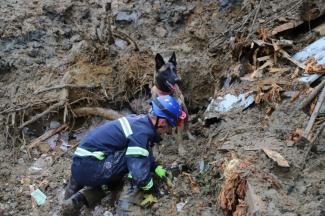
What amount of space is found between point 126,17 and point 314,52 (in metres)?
4.01

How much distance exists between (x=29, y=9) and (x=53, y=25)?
603 millimetres

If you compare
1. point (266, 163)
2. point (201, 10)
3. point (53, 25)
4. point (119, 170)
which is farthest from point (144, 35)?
point (266, 163)

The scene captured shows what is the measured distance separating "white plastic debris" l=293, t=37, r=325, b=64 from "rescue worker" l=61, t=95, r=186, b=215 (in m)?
1.99

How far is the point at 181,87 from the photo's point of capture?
7602mm

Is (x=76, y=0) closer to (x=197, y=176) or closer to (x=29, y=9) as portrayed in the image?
(x=29, y=9)

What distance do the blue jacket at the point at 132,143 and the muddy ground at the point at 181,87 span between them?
445 mm

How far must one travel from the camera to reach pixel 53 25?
890 cm

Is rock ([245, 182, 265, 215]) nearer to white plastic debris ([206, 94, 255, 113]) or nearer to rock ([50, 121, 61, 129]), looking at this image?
Result: white plastic debris ([206, 94, 255, 113])

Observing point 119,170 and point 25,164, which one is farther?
point 25,164

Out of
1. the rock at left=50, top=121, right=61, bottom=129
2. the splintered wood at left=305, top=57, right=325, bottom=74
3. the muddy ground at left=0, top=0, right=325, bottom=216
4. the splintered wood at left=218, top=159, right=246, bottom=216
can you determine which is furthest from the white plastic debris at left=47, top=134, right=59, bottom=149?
the splintered wood at left=305, top=57, right=325, bottom=74

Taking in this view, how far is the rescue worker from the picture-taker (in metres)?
4.97

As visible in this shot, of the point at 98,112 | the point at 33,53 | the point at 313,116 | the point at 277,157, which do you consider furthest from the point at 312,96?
the point at 33,53

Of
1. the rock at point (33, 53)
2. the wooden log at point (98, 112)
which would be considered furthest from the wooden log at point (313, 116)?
the rock at point (33, 53)

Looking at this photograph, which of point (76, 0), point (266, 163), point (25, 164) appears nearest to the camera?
point (266, 163)
